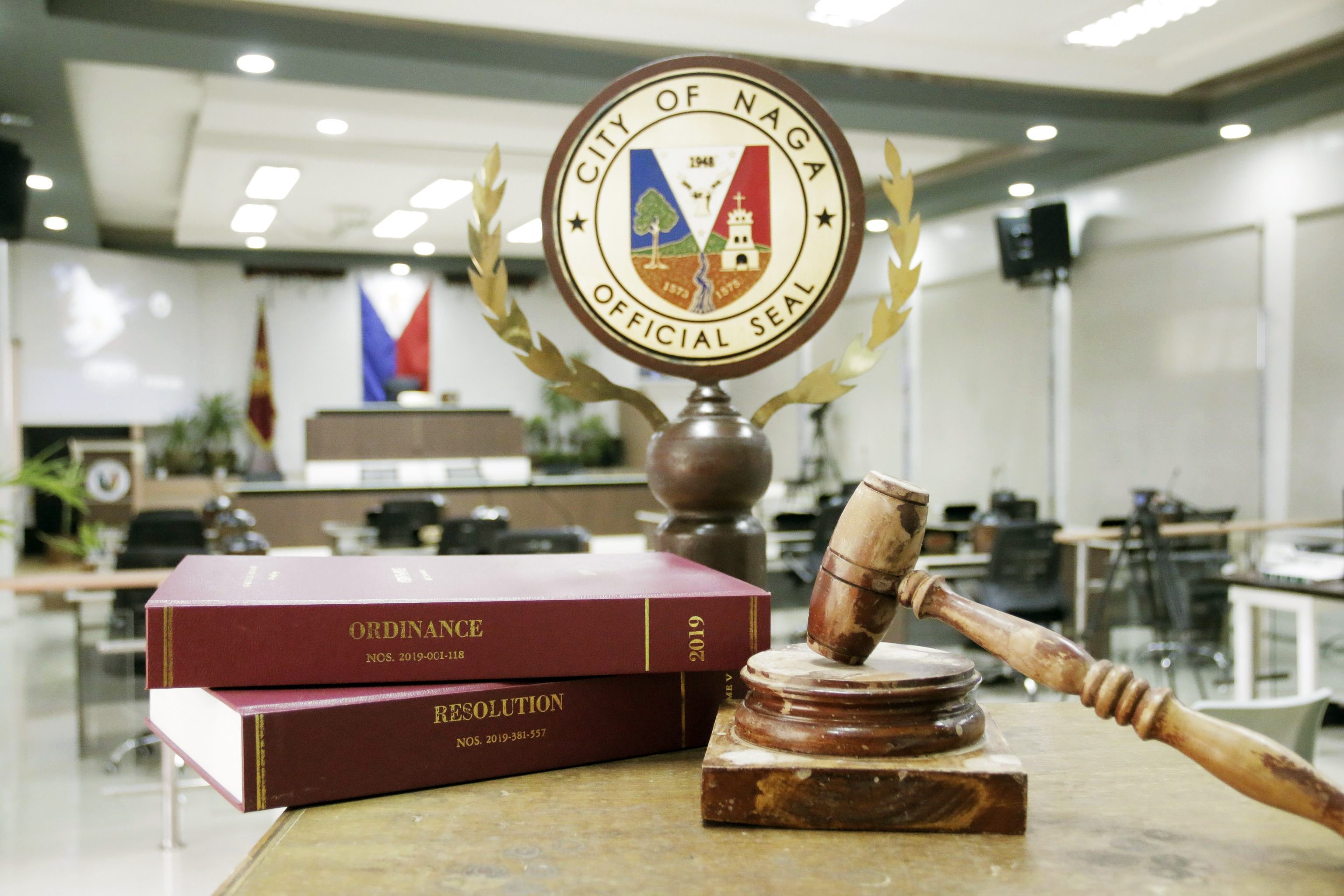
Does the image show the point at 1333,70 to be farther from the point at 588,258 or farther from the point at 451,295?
the point at 451,295

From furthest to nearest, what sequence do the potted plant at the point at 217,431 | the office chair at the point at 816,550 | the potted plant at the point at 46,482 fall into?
the potted plant at the point at 217,431 → the office chair at the point at 816,550 → the potted plant at the point at 46,482

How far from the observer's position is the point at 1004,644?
2.02ft

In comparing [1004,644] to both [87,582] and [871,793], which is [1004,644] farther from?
[87,582]

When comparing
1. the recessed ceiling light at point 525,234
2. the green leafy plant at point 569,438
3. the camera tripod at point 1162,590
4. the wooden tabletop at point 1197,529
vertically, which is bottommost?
the camera tripod at point 1162,590

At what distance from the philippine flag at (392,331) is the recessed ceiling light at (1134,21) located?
976 centimetres

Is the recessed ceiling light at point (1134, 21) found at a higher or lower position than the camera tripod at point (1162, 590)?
higher

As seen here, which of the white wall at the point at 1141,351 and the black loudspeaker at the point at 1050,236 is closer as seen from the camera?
the white wall at the point at 1141,351

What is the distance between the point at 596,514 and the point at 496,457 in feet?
5.77

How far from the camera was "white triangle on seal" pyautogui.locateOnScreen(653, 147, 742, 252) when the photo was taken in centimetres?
91

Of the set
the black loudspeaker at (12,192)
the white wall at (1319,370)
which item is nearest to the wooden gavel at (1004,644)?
the black loudspeaker at (12,192)

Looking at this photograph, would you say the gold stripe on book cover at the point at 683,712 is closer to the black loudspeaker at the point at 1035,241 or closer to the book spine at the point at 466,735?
the book spine at the point at 466,735

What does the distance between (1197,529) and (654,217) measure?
18.8 ft

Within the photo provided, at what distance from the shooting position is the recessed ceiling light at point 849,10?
5301 millimetres

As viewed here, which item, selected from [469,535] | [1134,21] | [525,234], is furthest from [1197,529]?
[525,234]
